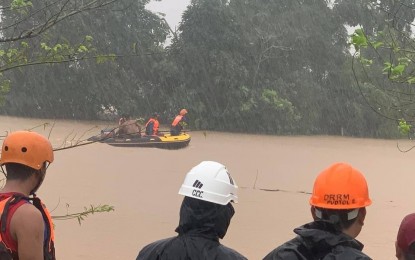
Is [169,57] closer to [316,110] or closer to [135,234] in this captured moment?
[316,110]

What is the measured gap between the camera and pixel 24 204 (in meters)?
2.11

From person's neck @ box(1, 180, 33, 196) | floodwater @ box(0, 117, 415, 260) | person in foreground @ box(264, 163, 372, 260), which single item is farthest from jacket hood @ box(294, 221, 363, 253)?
floodwater @ box(0, 117, 415, 260)

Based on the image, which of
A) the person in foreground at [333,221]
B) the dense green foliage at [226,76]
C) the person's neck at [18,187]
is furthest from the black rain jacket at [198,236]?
the dense green foliage at [226,76]

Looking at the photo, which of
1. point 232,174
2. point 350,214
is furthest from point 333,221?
point 232,174

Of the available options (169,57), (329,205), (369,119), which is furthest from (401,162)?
(329,205)

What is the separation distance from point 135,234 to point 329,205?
8867 mm

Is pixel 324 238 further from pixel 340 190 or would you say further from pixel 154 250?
pixel 154 250

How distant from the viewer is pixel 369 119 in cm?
3225

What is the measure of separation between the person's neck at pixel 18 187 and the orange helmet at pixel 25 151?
0.07m

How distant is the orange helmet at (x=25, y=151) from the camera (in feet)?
7.35

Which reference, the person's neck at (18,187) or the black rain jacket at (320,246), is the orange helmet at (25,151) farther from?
the black rain jacket at (320,246)

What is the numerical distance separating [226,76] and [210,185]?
28.6m

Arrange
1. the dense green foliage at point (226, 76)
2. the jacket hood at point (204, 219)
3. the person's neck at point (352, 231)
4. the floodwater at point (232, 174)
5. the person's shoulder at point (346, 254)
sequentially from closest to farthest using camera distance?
the person's shoulder at point (346, 254)
the person's neck at point (352, 231)
the jacket hood at point (204, 219)
the floodwater at point (232, 174)
the dense green foliage at point (226, 76)

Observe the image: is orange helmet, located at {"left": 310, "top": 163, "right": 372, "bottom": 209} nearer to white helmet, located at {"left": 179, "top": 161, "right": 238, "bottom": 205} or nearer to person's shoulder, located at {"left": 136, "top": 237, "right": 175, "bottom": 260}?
white helmet, located at {"left": 179, "top": 161, "right": 238, "bottom": 205}
